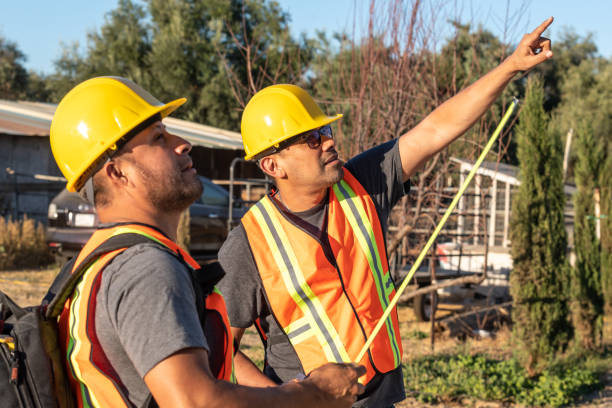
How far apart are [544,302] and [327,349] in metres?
5.37

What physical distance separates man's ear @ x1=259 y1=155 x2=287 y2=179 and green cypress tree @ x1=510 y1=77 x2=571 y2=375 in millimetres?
5018

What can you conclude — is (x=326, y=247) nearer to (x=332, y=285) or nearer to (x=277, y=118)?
(x=332, y=285)

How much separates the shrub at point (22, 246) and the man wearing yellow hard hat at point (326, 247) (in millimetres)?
11762

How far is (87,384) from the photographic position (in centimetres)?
146

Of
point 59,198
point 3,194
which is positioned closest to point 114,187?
point 59,198

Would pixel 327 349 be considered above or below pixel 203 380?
below

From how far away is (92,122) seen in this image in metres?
1.73

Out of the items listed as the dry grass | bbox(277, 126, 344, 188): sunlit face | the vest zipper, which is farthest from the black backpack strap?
the dry grass

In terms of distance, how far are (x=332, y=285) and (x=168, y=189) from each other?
109 cm

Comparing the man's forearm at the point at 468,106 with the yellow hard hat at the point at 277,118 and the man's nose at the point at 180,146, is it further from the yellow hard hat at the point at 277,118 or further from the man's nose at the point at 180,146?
the man's nose at the point at 180,146

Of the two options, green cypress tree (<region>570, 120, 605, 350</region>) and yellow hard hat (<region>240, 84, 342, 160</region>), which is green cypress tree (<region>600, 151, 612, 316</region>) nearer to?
green cypress tree (<region>570, 120, 605, 350</region>)

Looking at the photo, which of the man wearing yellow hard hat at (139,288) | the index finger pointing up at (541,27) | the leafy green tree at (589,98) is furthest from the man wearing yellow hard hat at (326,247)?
the leafy green tree at (589,98)

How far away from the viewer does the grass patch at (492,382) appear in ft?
20.2

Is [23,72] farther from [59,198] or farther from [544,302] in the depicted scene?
[544,302]
